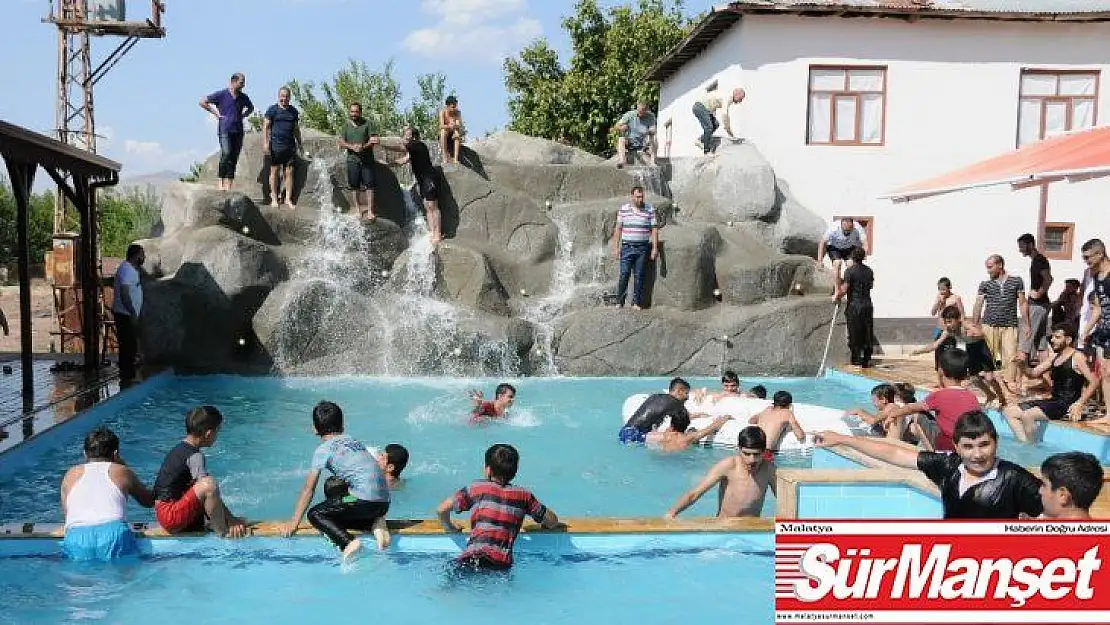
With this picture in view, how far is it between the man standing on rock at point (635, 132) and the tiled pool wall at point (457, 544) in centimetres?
1466

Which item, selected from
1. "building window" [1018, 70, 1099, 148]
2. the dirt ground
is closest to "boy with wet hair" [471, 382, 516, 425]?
"building window" [1018, 70, 1099, 148]

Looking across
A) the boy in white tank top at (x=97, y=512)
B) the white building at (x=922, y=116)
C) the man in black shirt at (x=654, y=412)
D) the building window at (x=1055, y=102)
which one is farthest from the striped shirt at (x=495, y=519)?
the building window at (x=1055, y=102)

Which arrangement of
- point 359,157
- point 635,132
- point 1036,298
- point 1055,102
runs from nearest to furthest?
point 1036,298, point 359,157, point 1055,102, point 635,132

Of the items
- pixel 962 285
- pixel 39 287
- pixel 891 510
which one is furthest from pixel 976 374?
pixel 39 287

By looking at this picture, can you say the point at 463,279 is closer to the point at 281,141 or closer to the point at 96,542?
the point at 281,141

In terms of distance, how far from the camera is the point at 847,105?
65.6ft

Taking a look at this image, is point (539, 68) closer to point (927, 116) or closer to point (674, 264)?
point (927, 116)

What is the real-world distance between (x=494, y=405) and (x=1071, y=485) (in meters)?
7.55

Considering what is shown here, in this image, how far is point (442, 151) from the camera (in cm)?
1847

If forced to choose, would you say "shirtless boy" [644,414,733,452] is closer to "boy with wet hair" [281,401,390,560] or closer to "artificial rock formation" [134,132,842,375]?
"boy with wet hair" [281,401,390,560]

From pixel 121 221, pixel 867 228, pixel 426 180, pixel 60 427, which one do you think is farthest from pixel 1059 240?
pixel 121 221

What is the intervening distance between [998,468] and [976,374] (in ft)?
22.7

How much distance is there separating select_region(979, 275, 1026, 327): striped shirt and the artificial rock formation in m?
3.46

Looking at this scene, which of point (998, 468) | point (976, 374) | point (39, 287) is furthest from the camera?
point (39, 287)
